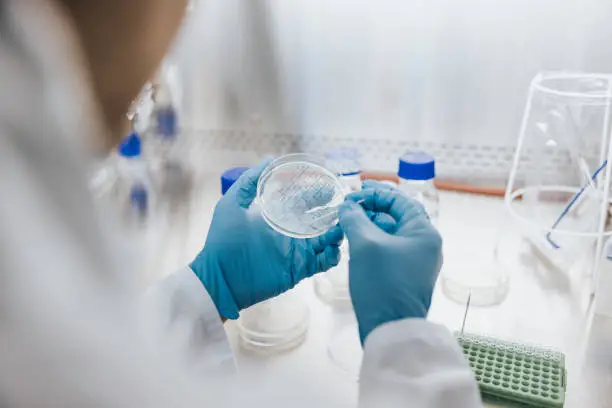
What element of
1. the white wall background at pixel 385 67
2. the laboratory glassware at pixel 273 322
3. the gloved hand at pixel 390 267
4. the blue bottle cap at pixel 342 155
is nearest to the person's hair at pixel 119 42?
the gloved hand at pixel 390 267

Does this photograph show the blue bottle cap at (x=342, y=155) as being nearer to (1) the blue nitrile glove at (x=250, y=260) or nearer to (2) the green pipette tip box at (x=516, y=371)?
(1) the blue nitrile glove at (x=250, y=260)

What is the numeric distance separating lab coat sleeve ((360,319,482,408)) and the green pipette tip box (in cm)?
24

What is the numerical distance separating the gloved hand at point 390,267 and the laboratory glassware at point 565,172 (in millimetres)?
426

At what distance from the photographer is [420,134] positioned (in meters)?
1.52

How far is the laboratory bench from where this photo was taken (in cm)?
97

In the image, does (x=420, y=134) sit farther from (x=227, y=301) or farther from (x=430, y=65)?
(x=227, y=301)

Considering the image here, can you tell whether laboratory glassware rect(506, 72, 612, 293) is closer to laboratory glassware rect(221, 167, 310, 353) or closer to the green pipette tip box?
the green pipette tip box

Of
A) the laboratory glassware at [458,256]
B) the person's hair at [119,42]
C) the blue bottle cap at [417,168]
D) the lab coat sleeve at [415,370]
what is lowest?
the laboratory glassware at [458,256]

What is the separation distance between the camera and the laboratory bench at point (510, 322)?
97 centimetres

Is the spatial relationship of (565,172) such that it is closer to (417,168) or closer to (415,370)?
(417,168)

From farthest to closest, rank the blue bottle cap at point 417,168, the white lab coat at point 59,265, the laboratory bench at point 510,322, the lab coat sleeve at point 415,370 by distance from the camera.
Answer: the blue bottle cap at point 417,168 → the laboratory bench at point 510,322 → the lab coat sleeve at point 415,370 → the white lab coat at point 59,265

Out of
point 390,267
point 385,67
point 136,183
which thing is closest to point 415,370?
point 390,267

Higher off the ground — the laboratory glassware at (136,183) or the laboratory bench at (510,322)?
the laboratory glassware at (136,183)

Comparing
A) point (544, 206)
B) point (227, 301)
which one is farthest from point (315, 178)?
point (544, 206)
